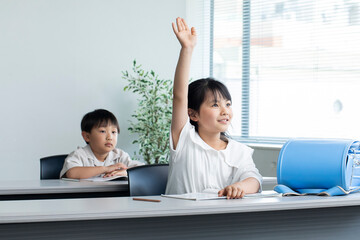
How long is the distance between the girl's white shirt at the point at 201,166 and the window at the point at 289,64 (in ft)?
7.09

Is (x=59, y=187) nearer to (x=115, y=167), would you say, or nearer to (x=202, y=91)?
(x=115, y=167)

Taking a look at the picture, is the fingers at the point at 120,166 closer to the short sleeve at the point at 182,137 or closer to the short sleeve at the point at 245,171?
the short sleeve at the point at 182,137

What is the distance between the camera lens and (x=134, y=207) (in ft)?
5.33

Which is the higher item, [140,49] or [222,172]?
[140,49]

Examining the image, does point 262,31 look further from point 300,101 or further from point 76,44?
point 76,44

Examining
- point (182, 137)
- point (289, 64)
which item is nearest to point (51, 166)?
point (182, 137)

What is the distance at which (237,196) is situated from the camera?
190 centimetres

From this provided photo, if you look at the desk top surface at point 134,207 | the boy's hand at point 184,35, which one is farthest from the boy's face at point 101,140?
the desk top surface at point 134,207

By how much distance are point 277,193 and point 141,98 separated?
→ 310cm

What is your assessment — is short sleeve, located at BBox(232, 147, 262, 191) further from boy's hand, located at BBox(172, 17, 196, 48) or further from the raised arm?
boy's hand, located at BBox(172, 17, 196, 48)

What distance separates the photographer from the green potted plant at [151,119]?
4.74 m

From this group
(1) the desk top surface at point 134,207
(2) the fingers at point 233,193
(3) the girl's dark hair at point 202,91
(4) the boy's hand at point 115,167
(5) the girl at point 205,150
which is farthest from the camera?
(4) the boy's hand at point 115,167

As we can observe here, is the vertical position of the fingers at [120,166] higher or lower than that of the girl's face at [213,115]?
lower

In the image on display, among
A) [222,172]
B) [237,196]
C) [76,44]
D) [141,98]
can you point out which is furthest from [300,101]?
[237,196]
